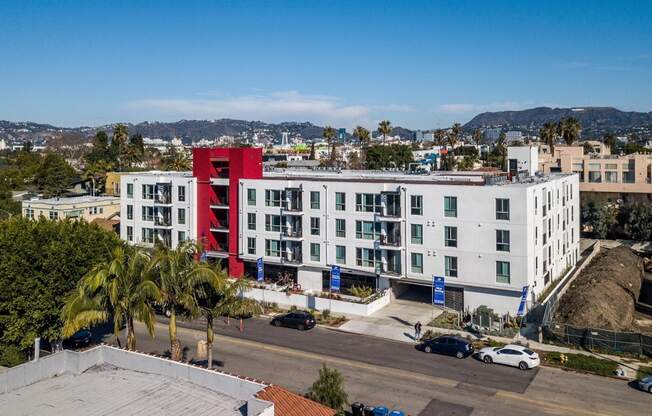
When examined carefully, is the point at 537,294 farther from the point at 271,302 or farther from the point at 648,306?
the point at 271,302

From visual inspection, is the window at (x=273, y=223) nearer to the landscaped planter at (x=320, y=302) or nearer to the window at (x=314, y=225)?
the window at (x=314, y=225)

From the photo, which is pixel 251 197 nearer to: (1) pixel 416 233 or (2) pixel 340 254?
(2) pixel 340 254

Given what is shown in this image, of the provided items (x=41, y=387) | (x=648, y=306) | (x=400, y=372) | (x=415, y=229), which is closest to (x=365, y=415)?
(x=400, y=372)

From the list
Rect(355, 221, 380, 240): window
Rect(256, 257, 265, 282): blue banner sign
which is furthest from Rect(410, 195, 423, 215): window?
Rect(256, 257, 265, 282): blue banner sign

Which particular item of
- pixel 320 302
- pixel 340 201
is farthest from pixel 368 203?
pixel 320 302

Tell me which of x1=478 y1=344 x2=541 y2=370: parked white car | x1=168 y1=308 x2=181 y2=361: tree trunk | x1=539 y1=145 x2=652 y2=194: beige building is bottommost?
x1=478 y1=344 x2=541 y2=370: parked white car

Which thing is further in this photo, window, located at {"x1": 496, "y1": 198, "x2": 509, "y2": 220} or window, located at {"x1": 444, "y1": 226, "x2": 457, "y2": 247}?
window, located at {"x1": 444, "y1": 226, "x2": 457, "y2": 247}

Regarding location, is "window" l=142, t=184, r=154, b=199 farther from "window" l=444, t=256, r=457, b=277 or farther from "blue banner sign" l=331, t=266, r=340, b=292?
"window" l=444, t=256, r=457, b=277
